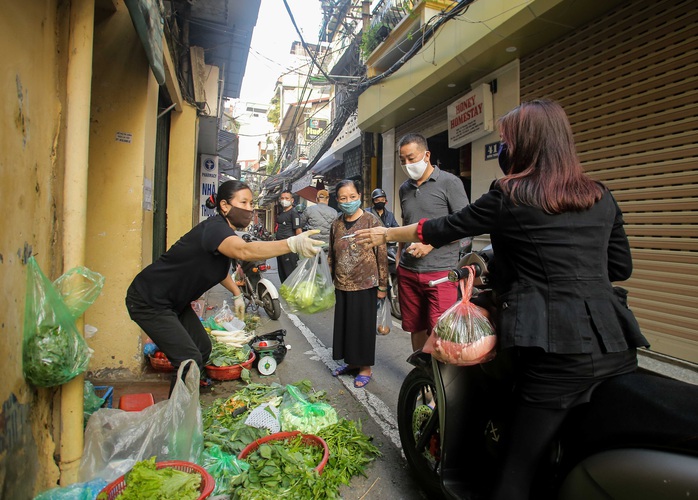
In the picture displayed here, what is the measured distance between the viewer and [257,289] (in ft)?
21.6

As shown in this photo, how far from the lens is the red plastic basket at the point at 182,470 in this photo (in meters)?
1.75

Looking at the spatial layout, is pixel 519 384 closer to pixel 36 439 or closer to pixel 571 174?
pixel 571 174

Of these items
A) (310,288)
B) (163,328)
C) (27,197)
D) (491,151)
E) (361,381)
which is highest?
(491,151)

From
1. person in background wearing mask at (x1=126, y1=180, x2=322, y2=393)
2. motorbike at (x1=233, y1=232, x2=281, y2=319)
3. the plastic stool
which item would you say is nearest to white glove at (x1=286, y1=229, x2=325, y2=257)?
person in background wearing mask at (x1=126, y1=180, x2=322, y2=393)

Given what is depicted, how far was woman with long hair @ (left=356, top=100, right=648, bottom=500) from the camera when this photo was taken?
4.41ft

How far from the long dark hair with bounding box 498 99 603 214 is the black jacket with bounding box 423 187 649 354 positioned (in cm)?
4

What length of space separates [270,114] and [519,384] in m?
40.6

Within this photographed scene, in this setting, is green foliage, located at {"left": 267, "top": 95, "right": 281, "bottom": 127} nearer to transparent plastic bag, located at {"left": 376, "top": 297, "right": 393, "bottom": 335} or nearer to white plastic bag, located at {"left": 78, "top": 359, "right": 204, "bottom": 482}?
transparent plastic bag, located at {"left": 376, "top": 297, "right": 393, "bottom": 335}

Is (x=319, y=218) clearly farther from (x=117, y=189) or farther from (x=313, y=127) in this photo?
(x=313, y=127)

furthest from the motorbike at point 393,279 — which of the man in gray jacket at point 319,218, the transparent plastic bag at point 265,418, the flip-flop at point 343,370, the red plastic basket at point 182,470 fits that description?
the red plastic basket at point 182,470

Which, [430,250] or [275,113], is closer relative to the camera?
[430,250]

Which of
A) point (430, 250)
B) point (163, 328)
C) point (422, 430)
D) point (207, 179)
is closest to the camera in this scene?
point (422, 430)

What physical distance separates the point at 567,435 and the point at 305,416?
1736 mm

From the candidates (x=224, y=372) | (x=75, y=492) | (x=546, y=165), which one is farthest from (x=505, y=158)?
(x=224, y=372)
